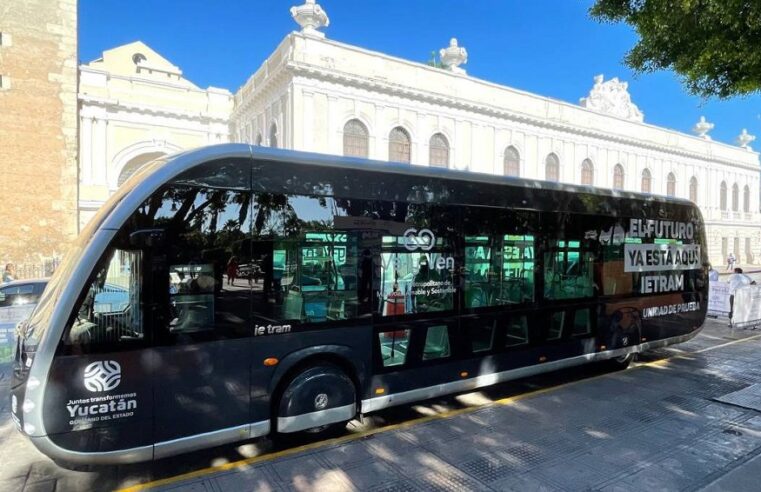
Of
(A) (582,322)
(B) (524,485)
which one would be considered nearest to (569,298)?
(A) (582,322)

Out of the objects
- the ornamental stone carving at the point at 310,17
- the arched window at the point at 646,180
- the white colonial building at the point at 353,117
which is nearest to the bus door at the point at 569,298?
the white colonial building at the point at 353,117

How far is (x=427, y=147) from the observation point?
25.6 m

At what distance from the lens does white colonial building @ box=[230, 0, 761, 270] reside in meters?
22.1

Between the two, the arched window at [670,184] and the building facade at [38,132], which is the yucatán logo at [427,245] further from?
the arched window at [670,184]

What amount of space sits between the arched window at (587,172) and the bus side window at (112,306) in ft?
111

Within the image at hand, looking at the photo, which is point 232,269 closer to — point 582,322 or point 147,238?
point 147,238

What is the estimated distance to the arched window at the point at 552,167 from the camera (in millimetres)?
30594

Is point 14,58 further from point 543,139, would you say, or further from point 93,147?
point 543,139

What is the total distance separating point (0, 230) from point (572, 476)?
1060 inches

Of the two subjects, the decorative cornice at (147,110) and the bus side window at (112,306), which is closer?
the bus side window at (112,306)

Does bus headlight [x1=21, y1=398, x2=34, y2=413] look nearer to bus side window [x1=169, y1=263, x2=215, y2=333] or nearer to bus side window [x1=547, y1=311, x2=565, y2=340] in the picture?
bus side window [x1=169, y1=263, x2=215, y2=333]

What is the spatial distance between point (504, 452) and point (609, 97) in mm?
38741

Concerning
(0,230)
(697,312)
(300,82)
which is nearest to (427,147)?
(300,82)

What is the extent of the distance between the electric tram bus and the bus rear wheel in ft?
0.05
